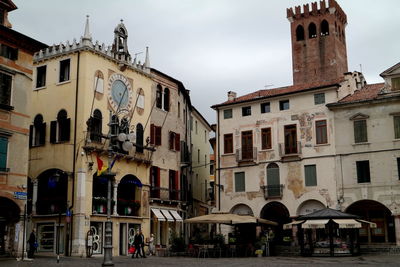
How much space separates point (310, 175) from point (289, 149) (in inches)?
101

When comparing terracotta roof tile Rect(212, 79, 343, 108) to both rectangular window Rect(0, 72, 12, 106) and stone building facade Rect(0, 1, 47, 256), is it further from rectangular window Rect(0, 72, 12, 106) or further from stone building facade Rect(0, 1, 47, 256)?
rectangular window Rect(0, 72, 12, 106)

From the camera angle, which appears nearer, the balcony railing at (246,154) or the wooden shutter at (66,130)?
the wooden shutter at (66,130)

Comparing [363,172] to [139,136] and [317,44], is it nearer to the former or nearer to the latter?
[139,136]

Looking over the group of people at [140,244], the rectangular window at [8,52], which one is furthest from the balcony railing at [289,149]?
the rectangular window at [8,52]

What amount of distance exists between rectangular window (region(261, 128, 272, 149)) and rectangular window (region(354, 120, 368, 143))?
6.44 m

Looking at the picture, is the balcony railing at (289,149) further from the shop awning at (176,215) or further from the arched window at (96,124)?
the arched window at (96,124)

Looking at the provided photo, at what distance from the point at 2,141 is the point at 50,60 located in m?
10.8

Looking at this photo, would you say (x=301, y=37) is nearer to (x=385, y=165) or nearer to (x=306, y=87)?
(x=306, y=87)

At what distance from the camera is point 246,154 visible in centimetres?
4059

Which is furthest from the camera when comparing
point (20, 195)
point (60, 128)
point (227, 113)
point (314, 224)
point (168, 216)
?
point (227, 113)

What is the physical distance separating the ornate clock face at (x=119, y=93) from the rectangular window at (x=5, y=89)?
9537 mm

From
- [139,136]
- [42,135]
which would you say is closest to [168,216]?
[139,136]

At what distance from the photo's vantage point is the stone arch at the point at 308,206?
37.3 meters

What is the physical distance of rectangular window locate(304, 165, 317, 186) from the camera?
37.4 m
